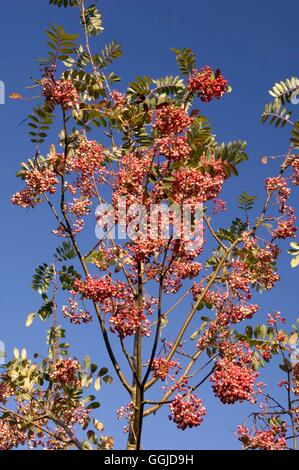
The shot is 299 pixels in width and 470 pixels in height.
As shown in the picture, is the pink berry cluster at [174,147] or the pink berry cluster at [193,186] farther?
the pink berry cluster at [174,147]

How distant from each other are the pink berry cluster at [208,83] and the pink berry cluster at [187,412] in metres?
2.63

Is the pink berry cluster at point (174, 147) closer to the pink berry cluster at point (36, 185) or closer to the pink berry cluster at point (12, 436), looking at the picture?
the pink berry cluster at point (36, 185)

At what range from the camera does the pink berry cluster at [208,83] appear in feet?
19.7

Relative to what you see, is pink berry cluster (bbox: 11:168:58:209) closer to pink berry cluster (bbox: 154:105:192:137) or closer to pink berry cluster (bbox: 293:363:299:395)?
pink berry cluster (bbox: 154:105:192:137)

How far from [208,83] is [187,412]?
9.23 feet

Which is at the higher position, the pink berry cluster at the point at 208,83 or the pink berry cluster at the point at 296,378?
the pink berry cluster at the point at 208,83

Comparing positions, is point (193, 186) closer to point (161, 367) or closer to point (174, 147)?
point (174, 147)

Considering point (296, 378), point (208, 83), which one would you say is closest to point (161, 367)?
point (296, 378)

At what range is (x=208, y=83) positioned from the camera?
237 inches

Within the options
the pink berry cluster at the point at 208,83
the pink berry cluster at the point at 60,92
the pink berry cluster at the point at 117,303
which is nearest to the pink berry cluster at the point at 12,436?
the pink berry cluster at the point at 117,303

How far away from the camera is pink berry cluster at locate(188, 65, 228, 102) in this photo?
5996mm
